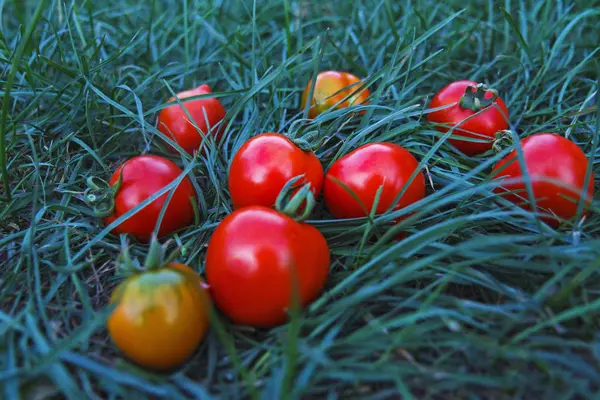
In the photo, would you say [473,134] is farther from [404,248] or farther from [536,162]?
[404,248]

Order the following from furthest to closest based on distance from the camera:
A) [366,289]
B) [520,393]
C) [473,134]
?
[473,134], [366,289], [520,393]

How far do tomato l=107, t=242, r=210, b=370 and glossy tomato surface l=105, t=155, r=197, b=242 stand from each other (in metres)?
0.41

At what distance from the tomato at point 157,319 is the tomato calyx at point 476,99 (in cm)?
127

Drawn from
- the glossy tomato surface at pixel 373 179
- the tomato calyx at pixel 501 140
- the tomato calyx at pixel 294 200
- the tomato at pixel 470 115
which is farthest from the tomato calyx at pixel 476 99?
the tomato calyx at pixel 294 200

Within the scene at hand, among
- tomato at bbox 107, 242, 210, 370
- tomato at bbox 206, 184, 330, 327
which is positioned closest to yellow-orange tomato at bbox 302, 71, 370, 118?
tomato at bbox 206, 184, 330, 327

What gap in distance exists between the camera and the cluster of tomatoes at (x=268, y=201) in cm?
127

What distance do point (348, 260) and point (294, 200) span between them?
0.29 metres

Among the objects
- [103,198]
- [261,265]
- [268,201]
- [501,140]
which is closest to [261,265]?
[261,265]

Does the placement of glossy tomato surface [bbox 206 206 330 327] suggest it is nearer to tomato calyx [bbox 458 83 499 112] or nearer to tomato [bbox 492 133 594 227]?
tomato [bbox 492 133 594 227]

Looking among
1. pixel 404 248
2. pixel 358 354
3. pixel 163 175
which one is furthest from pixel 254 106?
pixel 358 354

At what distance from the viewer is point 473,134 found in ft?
6.47

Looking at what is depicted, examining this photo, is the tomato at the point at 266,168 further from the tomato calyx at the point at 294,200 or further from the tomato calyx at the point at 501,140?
the tomato calyx at the point at 501,140

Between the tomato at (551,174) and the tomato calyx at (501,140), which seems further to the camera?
the tomato calyx at (501,140)

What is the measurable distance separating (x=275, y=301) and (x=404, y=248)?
392mm
